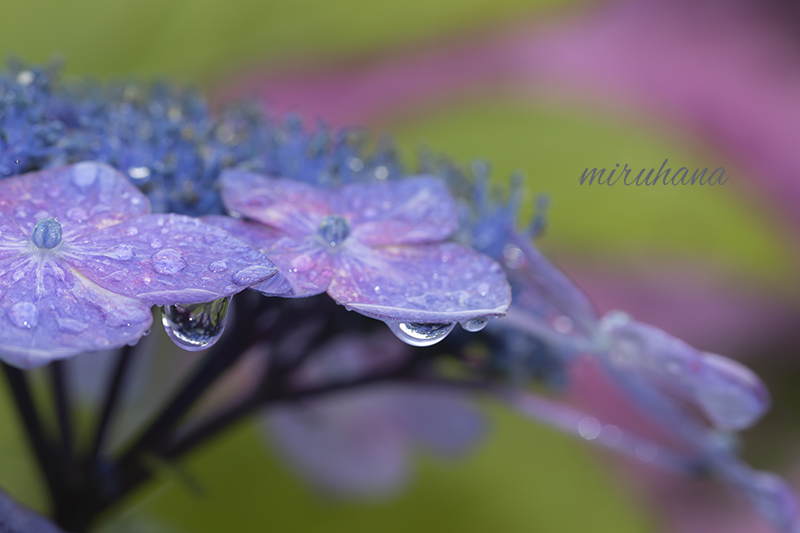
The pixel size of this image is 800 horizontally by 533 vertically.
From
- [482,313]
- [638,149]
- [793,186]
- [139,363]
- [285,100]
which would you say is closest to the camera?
[482,313]

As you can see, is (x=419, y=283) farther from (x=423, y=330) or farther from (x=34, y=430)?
(x=34, y=430)

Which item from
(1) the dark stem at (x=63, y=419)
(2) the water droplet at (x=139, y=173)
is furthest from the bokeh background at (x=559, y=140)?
(2) the water droplet at (x=139, y=173)

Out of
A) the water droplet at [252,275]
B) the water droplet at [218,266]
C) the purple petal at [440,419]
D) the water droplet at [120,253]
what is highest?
the water droplet at [252,275]

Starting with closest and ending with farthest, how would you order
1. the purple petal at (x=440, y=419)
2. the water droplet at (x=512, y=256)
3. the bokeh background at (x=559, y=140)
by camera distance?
the water droplet at (x=512, y=256) → the purple petal at (x=440, y=419) → the bokeh background at (x=559, y=140)

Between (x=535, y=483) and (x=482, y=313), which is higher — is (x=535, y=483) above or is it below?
below

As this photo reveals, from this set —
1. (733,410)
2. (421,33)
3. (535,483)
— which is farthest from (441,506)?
(421,33)

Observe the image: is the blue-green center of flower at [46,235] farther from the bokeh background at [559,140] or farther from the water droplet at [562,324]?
the bokeh background at [559,140]

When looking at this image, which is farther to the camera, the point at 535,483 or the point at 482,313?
A: the point at 535,483

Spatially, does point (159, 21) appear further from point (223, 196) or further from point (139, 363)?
point (223, 196)
